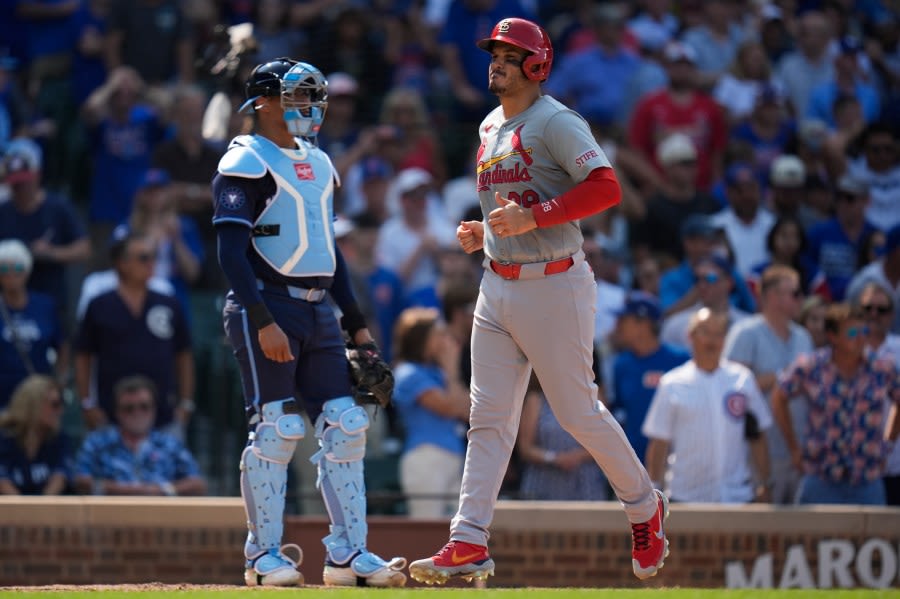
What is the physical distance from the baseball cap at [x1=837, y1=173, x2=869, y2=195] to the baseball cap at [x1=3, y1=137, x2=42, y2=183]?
6.60m

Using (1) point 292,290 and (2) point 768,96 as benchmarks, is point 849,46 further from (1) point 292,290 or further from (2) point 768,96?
(1) point 292,290

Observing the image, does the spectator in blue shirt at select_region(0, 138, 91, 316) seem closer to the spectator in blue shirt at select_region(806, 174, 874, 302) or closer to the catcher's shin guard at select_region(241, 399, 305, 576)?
the catcher's shin guard at select_region(241, 399, 305, 576)

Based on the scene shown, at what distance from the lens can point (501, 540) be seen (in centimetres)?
963

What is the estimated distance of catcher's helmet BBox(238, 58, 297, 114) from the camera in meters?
7.26

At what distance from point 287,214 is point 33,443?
4.03 m

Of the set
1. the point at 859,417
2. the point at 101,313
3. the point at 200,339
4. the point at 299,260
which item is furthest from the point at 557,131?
the point at 200,339

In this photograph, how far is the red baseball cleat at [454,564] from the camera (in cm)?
675

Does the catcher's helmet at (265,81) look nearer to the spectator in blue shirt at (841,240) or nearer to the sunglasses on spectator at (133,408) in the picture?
the sunglasses on spectator at (133,408)

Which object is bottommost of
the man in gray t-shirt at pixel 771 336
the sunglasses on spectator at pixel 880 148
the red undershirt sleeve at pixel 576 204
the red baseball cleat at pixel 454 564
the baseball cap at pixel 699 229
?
the red baseball cleat at pixel 454 564

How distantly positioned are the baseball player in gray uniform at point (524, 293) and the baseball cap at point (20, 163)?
6.00 m

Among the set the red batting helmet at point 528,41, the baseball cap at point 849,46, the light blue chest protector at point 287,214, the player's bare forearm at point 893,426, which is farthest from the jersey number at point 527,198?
the baseball cap at point 849,46

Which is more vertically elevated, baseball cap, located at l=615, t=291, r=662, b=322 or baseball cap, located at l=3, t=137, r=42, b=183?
baseball cap, located at l=3, t=137, r=42, b=183

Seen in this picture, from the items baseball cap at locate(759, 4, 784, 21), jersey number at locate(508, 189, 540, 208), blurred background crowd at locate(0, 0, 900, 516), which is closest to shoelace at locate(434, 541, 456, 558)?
jersey number at locate(508, 189, 540, 208)

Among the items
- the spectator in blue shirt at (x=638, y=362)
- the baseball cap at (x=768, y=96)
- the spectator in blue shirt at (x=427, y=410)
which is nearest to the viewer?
the spectator in blue shirt at (x=427, y=410)
